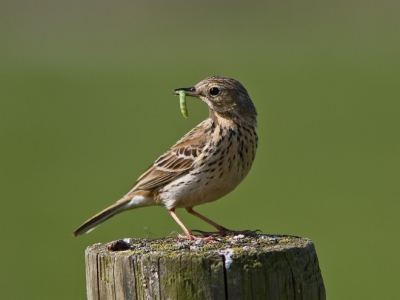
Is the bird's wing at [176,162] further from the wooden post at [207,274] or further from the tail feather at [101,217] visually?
the wooden post at [207,274]

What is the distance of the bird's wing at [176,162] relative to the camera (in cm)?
793

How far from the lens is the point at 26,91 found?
27.8 meters

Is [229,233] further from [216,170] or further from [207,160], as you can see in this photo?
[207,160]

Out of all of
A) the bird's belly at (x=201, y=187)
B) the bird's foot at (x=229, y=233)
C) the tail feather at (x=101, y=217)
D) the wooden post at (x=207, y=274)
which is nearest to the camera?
the wooden post at (x=207, y=274)

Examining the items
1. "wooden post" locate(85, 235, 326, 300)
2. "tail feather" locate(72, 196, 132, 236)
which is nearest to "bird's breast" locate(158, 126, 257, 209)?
"tail feather" locate(72, 196, 132, 236)

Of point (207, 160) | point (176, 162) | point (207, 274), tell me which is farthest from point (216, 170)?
point (207, 274)

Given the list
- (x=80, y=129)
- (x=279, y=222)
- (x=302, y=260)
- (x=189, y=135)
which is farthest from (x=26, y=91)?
(x=302, y=260)

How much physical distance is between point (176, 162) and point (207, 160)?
1.52ft

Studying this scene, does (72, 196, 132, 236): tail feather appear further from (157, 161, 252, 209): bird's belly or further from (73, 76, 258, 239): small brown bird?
(157, 161, 252, 209): bird's belly

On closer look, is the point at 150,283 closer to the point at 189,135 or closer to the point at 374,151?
the point at 189,135

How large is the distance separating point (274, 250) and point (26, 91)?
24238 mm

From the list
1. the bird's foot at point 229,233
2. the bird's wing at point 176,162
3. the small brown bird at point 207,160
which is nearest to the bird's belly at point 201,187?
the small brown bird at point 207,160

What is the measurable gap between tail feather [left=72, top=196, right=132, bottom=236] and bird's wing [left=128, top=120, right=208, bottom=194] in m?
0.23

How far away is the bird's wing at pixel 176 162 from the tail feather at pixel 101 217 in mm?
226
